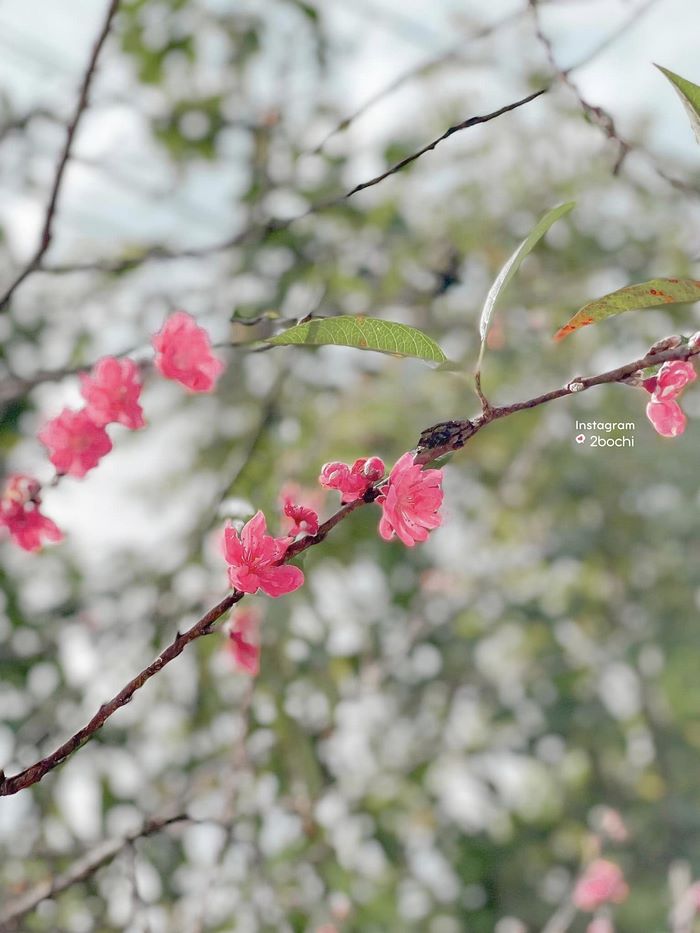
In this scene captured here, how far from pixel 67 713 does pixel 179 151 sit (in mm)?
1256

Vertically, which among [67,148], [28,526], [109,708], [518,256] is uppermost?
[67,148]

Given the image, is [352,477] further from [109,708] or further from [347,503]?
[109,708]

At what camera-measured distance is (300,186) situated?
2.03m

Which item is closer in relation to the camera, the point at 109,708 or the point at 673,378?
the point at 109,708

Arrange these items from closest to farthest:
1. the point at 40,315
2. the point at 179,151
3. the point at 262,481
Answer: the point at 262,481 < the point at 179,151 < the point at 40,315

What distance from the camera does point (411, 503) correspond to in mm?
618

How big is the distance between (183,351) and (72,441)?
12cm

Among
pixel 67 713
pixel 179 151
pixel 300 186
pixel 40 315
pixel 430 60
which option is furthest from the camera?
pixel 40 315

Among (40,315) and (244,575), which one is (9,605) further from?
(244,575)

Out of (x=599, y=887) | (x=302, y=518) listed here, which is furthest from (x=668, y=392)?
(x=599, y=887)

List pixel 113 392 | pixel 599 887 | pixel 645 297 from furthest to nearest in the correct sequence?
1. pixel 599 887
2. pixel 113 392
3. pixel 645 297

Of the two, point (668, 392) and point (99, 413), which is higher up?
point (99, 413)

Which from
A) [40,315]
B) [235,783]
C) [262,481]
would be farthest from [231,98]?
[235,783]

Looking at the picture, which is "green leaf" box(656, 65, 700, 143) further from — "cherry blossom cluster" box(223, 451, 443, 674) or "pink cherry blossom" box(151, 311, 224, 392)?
"pink cherry blossom" box(151, 311, 224, 392)
